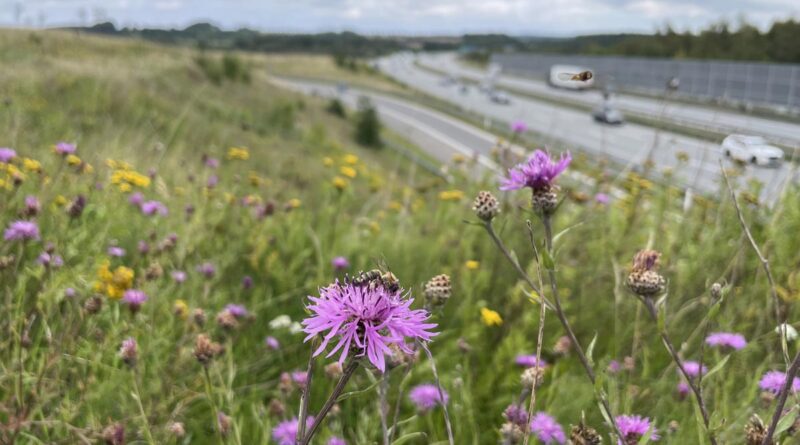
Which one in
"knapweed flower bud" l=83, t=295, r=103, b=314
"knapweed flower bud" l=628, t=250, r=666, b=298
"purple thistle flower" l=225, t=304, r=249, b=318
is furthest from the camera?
"purple thistle flower" l=225, t=304, r=249, b=318

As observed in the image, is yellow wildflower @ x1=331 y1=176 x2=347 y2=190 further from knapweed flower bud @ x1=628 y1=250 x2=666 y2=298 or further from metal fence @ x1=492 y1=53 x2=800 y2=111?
metal fence @ x1=492 y1=53 x2=800 y2=111

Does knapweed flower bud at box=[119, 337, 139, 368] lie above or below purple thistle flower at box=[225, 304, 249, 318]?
above

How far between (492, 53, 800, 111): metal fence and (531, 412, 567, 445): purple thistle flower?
17.8 metres

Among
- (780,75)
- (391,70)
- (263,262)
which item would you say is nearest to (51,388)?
(263,262)

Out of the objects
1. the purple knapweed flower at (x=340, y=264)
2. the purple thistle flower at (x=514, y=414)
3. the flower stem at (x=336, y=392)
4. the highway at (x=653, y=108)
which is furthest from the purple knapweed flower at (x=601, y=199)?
the flower stem at (x=336, y=392)

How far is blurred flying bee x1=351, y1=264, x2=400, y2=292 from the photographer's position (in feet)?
2.72

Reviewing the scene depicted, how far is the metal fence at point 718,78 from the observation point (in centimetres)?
2548

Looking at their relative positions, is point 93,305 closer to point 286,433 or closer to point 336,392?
point 286,433

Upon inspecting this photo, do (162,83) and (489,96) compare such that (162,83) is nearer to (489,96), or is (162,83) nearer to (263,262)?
(263,262)

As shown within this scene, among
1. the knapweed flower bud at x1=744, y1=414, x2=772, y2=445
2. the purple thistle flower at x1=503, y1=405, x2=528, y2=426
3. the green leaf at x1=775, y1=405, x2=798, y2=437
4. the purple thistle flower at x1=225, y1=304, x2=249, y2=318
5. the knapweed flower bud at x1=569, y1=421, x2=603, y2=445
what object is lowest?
the purple thistle flower at x1=225, y1=304, x2=249, y2=318

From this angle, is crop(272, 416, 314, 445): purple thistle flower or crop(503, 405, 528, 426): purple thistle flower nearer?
crop(503, 405, 528, 426): purple thistle flower

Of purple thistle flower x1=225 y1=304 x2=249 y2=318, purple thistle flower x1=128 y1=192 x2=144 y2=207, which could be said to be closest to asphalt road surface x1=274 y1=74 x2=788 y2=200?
purple thistle flower x1=128 y1=192 x2=144 y2=207

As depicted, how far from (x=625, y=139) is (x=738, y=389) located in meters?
24.8

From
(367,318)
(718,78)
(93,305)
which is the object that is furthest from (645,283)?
(718,78)
